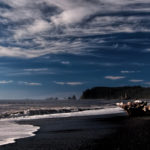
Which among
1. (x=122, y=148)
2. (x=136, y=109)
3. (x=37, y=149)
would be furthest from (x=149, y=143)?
(x=136, y=109)

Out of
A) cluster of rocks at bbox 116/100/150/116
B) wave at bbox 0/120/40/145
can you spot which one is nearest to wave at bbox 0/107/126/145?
wave at bbox 0/120/40/145

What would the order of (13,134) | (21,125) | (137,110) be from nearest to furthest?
1. (13,134)
2. (21,125)
3. (137,110)

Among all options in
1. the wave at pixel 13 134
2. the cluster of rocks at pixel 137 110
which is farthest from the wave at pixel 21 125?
the cluster of rocks at pixel 137 110

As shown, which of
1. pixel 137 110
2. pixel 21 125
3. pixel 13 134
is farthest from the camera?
pixel 137 110

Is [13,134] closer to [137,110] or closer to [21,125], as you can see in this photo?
[21,125]

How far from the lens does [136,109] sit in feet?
87.7

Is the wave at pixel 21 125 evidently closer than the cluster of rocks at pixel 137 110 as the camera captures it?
Yes

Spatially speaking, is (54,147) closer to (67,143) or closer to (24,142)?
(67,143)

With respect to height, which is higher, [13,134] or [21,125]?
[13,134]

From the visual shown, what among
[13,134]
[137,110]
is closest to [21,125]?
[13,134]

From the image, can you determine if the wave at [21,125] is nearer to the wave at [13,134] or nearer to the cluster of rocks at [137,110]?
the wave at [13,134]

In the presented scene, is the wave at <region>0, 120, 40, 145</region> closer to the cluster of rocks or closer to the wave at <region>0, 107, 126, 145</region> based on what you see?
the wave at <region>0, 107, 126, 145</region>

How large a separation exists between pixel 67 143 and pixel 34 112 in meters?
23.5

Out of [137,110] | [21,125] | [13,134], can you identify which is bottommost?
[21,125]
